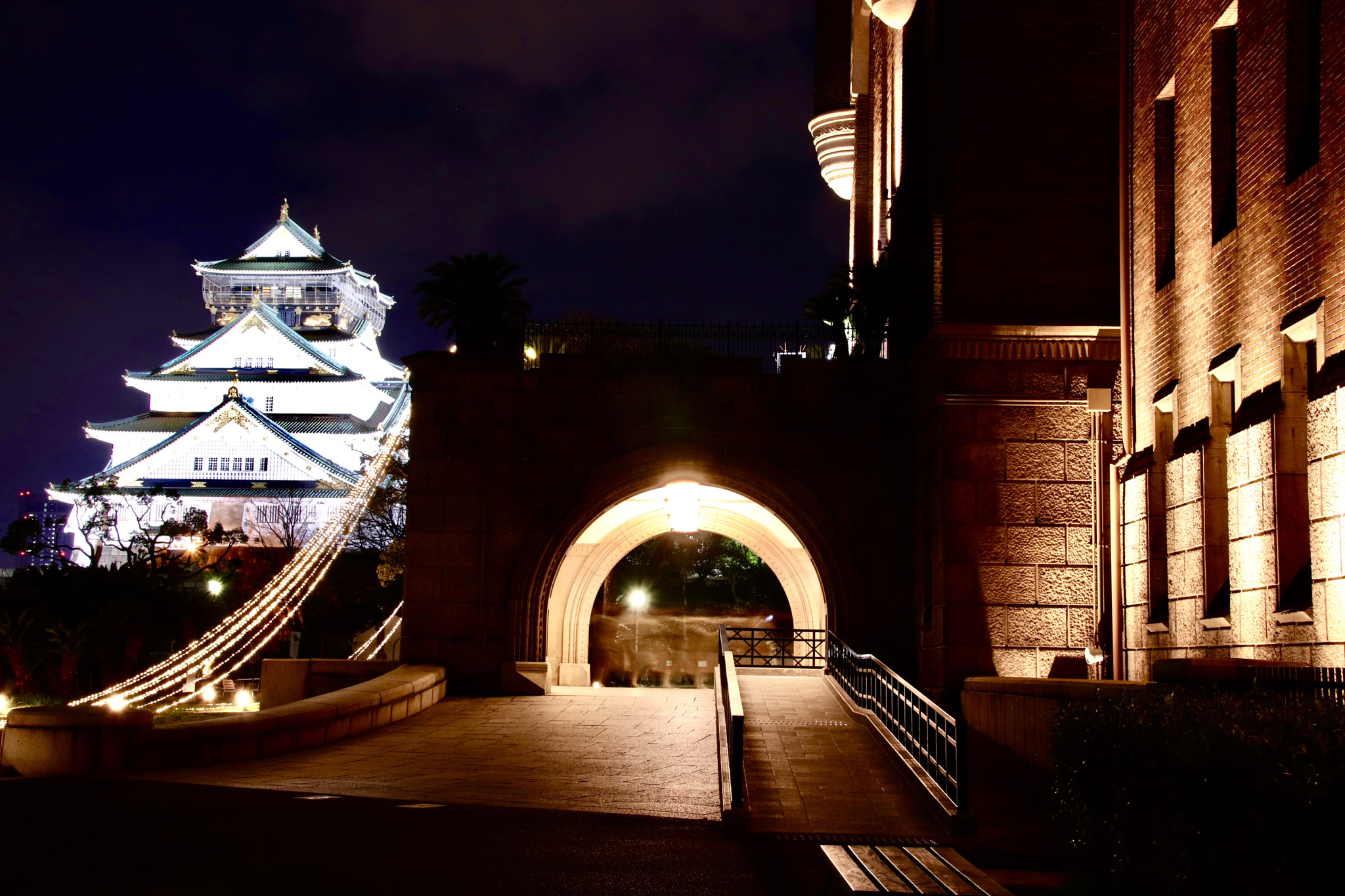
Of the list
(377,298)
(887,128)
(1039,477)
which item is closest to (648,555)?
(887,128)

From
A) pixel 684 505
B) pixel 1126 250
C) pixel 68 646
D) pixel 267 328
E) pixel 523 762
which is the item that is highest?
pixel 267 328

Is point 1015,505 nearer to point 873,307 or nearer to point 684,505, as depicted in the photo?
point 873,307

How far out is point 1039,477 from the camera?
15656 mm

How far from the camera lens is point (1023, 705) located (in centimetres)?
1244

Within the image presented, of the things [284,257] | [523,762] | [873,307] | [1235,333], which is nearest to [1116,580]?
[1235,333]

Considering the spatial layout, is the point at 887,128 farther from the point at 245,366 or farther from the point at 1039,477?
the point at 245,366

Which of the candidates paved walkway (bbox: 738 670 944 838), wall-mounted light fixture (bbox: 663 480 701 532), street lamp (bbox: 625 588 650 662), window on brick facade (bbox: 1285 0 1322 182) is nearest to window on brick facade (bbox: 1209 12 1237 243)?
window on brick facade (bbox: 1285 0 1322 182)

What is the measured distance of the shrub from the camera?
14.4ft

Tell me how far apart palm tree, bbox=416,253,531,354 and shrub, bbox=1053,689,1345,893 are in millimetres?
14509

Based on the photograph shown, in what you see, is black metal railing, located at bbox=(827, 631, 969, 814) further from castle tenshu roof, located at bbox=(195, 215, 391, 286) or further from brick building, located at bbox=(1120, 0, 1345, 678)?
castle tenshu roof, located at bbox=(195, 215, 391, 286)

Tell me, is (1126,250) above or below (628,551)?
above

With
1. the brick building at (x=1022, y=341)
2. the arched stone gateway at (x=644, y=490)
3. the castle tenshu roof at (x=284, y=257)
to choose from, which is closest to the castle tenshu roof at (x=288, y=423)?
the castle tenshu roof at (x=284, y=257)

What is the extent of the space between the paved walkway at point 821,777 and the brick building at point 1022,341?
7.86ft

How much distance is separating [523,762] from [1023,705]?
201 inches
